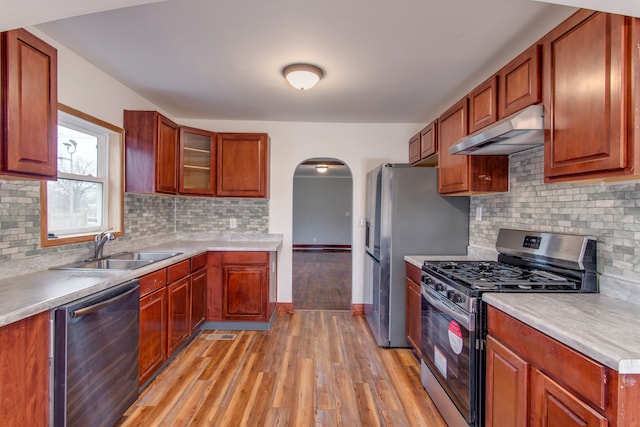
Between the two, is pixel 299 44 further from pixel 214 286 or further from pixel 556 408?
pixel 214 286

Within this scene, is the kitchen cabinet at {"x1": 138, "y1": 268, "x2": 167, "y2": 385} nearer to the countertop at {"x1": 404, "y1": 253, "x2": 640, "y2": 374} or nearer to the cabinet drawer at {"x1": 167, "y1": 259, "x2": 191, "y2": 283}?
the cabinet drawer at {"x1": 167, "y1": 259, "x2": 191, "y2": 283}

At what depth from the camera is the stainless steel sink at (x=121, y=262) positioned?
6.94 ft

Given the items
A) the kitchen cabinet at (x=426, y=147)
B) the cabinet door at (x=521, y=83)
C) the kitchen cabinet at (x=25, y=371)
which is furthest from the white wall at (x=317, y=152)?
the kitchen cabinet at (x=25, y=371)

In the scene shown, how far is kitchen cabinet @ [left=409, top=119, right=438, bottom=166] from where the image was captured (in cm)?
280

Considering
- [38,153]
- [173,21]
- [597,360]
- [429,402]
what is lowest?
[429,402]

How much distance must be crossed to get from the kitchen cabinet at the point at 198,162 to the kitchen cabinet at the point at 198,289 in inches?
30.4

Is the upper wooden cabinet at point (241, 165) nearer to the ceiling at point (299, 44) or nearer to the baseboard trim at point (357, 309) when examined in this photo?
the ceiling at point (299, 44)

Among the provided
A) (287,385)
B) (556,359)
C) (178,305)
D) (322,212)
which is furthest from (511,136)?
(322,212)

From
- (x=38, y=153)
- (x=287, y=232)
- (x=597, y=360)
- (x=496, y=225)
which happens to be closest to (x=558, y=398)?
(x=597, y=360)

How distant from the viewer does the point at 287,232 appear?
3877 mm

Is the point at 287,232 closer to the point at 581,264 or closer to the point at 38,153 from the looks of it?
the point at 38,153

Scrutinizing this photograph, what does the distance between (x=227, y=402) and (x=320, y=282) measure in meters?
3.37

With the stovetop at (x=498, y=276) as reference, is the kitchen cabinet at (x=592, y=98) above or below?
above

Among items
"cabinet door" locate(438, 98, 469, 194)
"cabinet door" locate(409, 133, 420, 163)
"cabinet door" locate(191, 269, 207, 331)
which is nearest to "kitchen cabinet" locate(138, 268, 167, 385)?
"cabinet door" locate(191, 269, 207, 331)
